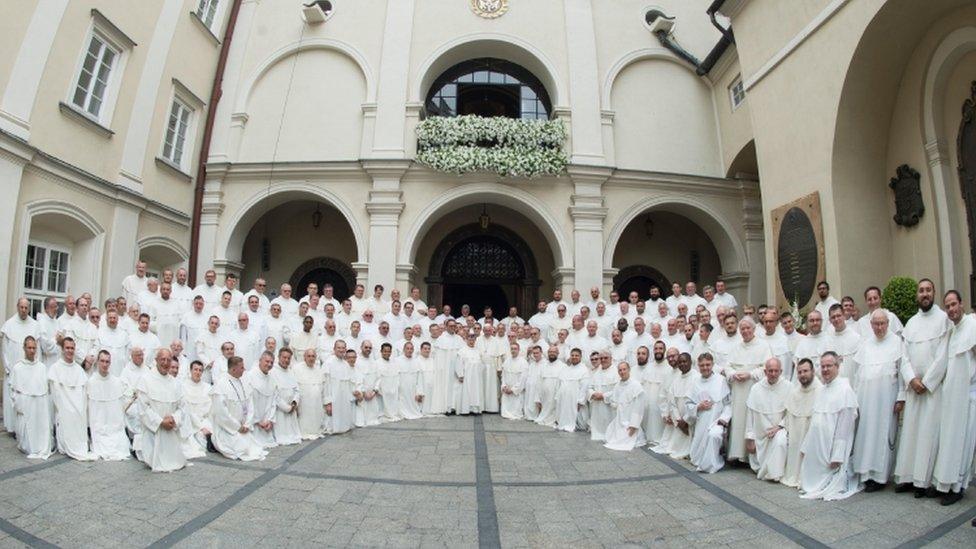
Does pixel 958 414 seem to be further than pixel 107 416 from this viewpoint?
No

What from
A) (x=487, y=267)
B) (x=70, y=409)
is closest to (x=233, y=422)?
(x=70, y=409)

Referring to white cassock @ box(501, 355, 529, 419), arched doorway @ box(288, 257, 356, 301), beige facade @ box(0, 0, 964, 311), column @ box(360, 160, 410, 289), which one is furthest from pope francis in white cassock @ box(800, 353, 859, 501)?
arched doorway @ box(288, 257, 356, 301)

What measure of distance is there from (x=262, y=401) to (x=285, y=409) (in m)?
0.33

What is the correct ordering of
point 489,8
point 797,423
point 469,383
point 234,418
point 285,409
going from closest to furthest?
point 797,423 → point 234,418 → point 285,409 → point 469,383 → point 489,8

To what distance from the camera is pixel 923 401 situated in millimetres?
5762

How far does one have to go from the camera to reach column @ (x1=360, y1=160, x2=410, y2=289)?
1380 centimetres

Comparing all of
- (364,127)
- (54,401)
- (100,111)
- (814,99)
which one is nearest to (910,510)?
(814,99)

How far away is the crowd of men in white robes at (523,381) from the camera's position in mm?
5918

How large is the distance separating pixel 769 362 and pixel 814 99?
20.1 ft

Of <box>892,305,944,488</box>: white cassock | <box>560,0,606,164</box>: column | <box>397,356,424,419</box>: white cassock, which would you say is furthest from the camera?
<box>560,0,606,164</box>: column

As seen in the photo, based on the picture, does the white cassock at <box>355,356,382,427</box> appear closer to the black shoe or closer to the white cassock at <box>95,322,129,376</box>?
the white cassock at <box>95,322,129,376</box>

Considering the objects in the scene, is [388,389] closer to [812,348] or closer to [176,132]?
[812,348]

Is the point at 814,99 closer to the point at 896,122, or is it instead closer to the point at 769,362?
the point at 896,122

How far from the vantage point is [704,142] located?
15.1 m
